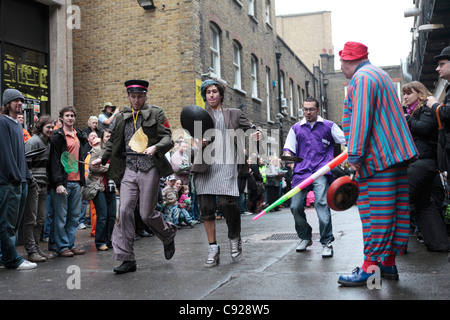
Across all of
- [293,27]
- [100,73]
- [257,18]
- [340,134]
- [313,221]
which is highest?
[293,27]

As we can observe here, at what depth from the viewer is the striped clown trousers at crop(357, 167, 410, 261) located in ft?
13.2

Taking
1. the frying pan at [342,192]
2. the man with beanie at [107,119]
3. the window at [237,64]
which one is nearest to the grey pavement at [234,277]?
the frying pan at [342,192]

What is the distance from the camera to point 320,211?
6.24 meters

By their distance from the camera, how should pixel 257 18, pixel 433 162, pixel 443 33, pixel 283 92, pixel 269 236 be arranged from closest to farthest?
pixel 433 162 < pixel 269 236 < pixel 443 33 < pixel 257 18 < pixel 283 92

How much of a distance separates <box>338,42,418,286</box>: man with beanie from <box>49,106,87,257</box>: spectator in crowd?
13.7 ft

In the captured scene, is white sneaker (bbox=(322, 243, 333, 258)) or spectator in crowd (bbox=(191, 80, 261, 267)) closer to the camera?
spectator in crowd (bbox=(191, 80, 261, 267))

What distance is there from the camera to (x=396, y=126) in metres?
4.05

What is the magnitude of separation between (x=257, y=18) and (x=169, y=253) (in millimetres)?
18689

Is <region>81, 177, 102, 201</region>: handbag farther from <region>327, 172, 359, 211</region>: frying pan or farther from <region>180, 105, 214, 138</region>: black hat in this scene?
<region>327, 172, 359, 211</region>: frying pan

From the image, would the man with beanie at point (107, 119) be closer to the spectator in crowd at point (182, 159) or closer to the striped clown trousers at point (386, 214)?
the spectator in crowd at point (182, 159)

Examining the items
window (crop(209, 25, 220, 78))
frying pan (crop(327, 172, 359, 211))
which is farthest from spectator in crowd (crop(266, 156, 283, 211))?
frying pan (crop(327, 172, 359, 211))

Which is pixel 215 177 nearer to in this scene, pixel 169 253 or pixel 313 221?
pixel 169 253

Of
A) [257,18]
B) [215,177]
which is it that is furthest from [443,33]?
[215,177]

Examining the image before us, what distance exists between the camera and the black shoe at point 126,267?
525 centimetres
